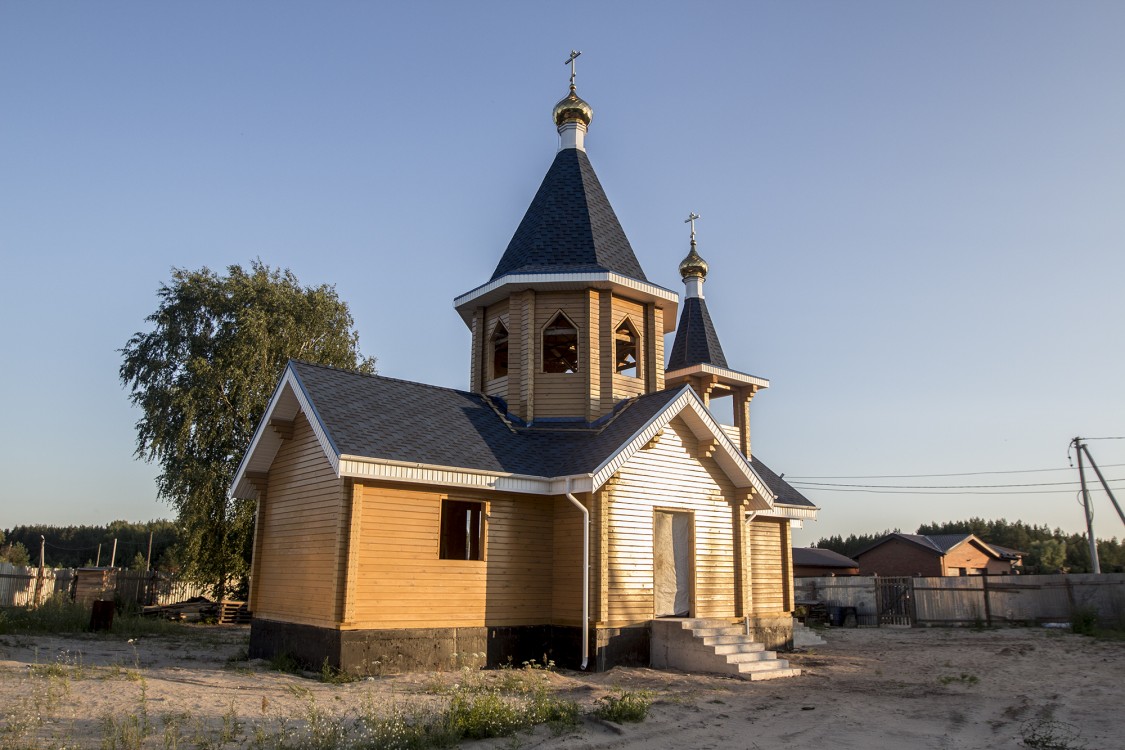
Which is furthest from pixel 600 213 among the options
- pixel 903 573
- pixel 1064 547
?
pixel 1064 547

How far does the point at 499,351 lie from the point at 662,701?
30.5 ft

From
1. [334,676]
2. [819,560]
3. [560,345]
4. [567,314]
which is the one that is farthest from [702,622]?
[819,560]

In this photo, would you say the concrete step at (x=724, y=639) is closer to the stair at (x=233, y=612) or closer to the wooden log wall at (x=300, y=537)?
the wooden log wall at (x=300, y=537)

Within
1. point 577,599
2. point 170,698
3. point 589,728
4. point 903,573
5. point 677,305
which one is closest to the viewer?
point 589,728

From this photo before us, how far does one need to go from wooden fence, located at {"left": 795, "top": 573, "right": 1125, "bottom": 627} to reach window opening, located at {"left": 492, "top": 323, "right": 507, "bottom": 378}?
62.8ft

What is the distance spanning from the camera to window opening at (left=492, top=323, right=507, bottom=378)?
17.9 m

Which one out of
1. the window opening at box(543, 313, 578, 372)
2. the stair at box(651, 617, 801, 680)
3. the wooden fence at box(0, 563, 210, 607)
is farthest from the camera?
the wooden fence at box(0, 563, 210, 607)

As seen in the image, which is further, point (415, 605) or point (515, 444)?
point (515, 444)

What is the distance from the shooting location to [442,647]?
13070 mm

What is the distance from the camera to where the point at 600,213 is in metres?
19.1

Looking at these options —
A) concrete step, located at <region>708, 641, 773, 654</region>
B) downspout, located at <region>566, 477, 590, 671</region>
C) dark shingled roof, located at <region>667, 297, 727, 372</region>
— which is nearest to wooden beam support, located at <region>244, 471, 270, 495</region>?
downspout, located at <region>566, 477, 590, 671</region>

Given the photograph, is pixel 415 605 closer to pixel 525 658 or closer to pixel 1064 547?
Answer: pixel 525 658

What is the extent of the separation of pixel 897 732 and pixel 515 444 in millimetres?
8119

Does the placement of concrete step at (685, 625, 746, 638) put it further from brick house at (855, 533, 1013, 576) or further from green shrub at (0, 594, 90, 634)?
brick house at (855, 533, 1013, 576)
